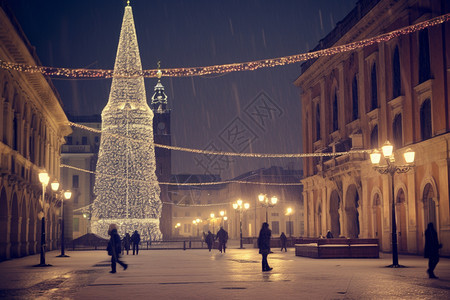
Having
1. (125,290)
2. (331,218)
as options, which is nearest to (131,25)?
(331,218)

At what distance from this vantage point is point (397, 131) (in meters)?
38.9

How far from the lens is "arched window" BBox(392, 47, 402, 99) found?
38.3 m

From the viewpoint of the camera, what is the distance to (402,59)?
37094 millimetres

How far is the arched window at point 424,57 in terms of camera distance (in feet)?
112

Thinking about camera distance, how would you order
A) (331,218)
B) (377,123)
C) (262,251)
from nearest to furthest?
(262,251)
(377,123)
(331,218)

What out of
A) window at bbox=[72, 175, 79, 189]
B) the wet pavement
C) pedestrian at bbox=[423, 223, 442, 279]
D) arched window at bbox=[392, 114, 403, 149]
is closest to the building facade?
window at bbox=[72, 175, 79, 189]

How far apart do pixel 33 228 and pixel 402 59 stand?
76.7 ft

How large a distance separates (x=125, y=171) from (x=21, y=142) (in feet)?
84.7

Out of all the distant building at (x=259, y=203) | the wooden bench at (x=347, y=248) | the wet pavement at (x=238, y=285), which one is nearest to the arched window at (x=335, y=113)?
the wooden bench at (x=347, y=248)

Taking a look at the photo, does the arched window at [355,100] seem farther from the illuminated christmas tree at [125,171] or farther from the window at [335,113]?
the illuminated christmas tree at [125,171]

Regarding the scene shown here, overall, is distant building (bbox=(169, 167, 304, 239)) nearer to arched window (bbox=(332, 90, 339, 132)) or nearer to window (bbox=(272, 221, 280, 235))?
window (bbox=(272, 221, 280, 235))

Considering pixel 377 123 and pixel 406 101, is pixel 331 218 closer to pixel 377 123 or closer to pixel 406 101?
pixel 377 123

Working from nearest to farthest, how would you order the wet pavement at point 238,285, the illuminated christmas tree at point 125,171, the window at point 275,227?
the wet pavement at point 238,285, the illuminated christmas tree at point 125,171, the window at point 275,227

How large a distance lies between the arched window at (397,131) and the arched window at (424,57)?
3.99 m
